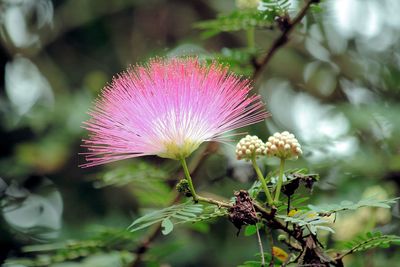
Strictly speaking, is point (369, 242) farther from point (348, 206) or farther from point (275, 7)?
point (275, 7)

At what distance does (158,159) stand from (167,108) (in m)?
2.54

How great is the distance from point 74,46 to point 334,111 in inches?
107

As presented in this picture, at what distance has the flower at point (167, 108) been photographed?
154 cm

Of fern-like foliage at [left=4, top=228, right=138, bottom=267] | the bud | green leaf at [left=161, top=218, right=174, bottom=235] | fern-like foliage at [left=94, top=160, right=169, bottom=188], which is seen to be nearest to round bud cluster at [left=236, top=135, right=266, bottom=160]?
the bud

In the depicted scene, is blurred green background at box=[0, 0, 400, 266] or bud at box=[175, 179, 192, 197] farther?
blurred green background at box=[0, 0, 400, 266]

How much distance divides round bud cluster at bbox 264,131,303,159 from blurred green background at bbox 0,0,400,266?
906 mm

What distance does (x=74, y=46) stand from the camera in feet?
17.9

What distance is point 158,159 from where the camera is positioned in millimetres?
4082

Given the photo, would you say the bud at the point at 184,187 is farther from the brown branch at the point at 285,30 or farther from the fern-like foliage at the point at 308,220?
the brown branch at the point at 285,30

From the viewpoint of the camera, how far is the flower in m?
1.54

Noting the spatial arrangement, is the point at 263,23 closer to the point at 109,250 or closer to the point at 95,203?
the point at 109,250

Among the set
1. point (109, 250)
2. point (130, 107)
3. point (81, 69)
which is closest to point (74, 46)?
point (81, 69)

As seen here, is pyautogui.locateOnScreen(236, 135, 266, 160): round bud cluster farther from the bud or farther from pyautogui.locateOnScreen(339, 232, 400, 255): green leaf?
pyautogui.locateOnScreen(339, 232, 400, 255): green leaf

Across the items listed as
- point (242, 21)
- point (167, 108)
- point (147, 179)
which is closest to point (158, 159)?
point (147, 179)
